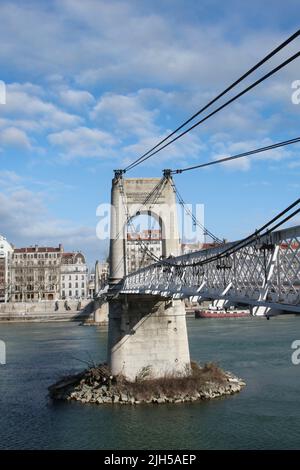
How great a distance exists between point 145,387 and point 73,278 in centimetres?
7719

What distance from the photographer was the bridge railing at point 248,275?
11.1m

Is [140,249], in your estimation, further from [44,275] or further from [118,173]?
[44,275]

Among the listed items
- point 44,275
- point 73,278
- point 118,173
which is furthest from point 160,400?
point 73,278

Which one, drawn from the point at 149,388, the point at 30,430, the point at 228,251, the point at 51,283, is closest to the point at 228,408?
the point at 149,388

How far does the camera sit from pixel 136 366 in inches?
932

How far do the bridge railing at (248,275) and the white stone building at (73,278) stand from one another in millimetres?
79437

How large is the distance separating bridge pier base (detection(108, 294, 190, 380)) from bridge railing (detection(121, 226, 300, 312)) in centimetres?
424

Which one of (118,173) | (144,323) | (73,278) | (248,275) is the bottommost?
(144,323)

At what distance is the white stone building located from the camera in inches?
3875

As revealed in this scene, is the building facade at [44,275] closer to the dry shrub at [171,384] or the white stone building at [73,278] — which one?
the white stone building at [73,278]

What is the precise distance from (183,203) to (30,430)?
13.0 m

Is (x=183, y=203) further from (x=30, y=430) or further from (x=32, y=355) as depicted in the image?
(x=32, y=355)

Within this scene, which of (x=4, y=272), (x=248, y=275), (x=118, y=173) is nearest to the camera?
(x=248, y=275)

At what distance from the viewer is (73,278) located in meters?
98.7
